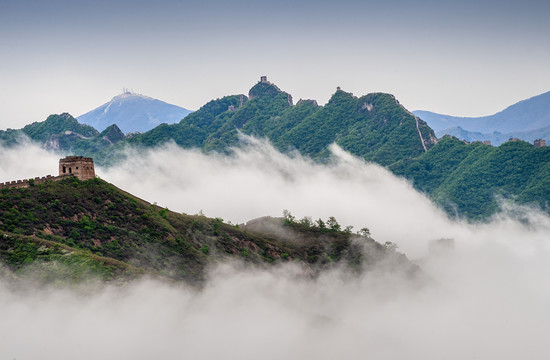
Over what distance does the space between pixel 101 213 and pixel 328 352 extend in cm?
6103

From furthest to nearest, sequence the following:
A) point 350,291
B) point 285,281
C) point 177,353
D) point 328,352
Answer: point 350,291, point 285,281, point 328,352, point 177,353

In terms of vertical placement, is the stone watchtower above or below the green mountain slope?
above

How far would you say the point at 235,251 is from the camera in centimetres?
16462

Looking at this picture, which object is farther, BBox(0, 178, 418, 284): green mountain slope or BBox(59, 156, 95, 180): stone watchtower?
BBox(59, 156, 95, 180): stone watchtower

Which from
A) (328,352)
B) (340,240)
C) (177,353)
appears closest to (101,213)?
(177,353)

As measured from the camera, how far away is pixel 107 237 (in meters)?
135

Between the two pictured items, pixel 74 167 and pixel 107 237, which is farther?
pixel 74 167

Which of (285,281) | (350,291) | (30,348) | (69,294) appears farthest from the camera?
(350,291)

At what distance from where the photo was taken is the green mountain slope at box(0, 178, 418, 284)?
115312 mm

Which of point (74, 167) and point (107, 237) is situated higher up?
point (74, 167)

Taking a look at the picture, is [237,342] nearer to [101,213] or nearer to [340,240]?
[101,213]

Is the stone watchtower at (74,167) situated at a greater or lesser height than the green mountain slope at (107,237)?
greater

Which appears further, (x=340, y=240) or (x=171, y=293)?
(x=340, y=240)

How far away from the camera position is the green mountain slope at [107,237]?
11531 centimetres
